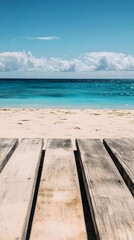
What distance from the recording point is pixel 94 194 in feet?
4.94

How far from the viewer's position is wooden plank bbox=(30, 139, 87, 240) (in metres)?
1.23

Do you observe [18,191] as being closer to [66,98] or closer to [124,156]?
[124,156]

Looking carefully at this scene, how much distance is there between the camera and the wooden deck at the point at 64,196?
1218 mm

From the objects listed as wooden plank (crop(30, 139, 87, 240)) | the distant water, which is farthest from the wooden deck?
the distant water

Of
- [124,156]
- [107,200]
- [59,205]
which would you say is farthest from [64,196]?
[124,156]

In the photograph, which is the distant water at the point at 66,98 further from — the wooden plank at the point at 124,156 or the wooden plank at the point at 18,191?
→ the wooden plank at the point at 18,191

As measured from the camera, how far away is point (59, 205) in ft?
4.76

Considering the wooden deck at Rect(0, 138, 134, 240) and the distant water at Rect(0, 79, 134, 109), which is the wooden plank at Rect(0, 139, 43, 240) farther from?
the distant water at Rect(0, 79, 134, 109)

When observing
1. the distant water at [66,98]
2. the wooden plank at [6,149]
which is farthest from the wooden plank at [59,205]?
the distant water at [66,98]

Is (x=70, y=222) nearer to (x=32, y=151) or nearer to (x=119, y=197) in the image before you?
(x=119, y=197)

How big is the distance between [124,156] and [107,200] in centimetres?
85

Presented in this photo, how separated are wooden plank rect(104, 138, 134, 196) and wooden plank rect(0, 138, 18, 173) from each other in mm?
726

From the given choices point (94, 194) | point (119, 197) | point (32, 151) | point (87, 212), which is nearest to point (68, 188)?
point (94, 194)

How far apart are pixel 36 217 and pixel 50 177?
0.46 m
